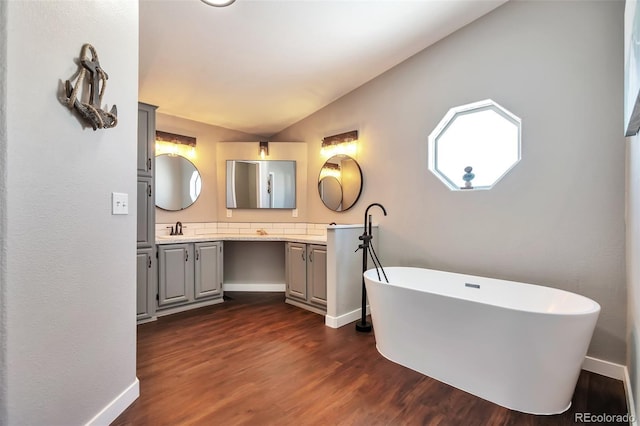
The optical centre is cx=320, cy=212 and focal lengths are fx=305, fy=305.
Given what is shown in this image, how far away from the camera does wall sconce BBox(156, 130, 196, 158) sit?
379 cm

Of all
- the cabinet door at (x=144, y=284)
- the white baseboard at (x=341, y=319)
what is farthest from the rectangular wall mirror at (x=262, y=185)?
the white baseboard at (x=341, y=319)

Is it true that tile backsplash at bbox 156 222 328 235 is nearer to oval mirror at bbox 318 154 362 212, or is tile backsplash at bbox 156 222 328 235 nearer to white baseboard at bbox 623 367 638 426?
oval mirror at bbox 318 154 362 212

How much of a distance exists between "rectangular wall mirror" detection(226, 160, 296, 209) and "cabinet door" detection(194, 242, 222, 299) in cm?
86

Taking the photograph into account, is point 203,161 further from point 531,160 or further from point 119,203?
point 531,160

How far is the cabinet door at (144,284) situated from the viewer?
9.84 feet

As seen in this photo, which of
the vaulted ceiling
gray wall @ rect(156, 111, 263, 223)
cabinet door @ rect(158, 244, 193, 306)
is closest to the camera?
the vaulted ceiling

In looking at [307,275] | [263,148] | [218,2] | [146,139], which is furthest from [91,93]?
[263,148]

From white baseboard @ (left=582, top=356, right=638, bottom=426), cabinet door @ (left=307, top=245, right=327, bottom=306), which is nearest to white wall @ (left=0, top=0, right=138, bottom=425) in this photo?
cabinet door @ (left=307, top=245, right=327, bottom=306)

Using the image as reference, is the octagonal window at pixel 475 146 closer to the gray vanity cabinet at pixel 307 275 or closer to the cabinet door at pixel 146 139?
the gray vanity cabinet at pixel 307 275

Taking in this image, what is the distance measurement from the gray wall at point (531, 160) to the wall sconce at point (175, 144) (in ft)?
8.34

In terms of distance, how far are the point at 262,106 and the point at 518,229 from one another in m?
3.08

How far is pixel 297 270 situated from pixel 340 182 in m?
1.22

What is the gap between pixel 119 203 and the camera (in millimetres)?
1652

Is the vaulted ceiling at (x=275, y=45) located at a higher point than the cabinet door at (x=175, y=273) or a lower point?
higher
